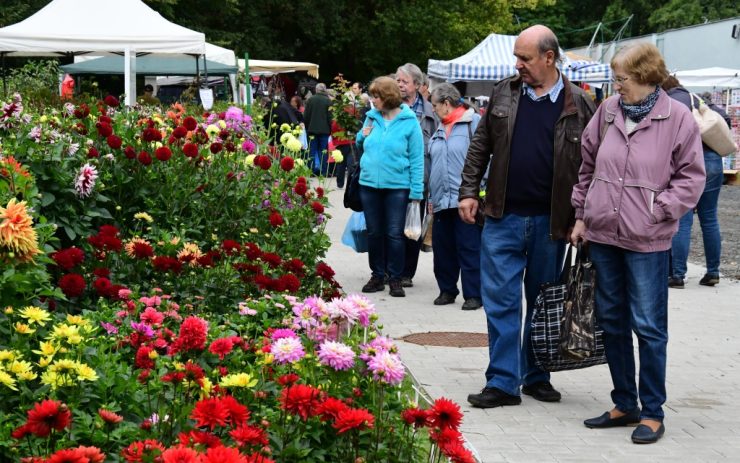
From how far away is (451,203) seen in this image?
385 inches

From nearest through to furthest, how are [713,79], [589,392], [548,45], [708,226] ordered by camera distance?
[548,45]
[589,392]
[708,226]
[713,79]

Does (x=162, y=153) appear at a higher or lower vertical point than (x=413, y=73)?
lower

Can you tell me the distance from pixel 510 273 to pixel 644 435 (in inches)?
→ 44.0

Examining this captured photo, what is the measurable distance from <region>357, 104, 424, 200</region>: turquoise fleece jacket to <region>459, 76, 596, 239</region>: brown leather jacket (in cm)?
352

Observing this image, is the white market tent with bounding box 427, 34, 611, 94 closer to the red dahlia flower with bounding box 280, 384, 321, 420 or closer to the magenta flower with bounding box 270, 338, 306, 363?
the magenta flower with bounding box 270, 338, 306, 363

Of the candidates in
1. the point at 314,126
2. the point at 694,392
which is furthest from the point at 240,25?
the point at 694,392

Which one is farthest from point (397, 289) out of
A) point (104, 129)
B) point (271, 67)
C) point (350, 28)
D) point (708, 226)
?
point (350, 28)

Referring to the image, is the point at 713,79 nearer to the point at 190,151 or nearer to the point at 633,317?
the point at 190,151

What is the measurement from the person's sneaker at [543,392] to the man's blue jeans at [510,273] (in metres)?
0.25

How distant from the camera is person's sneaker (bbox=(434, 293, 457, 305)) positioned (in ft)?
32.8

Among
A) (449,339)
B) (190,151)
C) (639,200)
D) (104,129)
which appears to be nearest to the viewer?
(639,200)

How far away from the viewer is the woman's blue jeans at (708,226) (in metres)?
11.0

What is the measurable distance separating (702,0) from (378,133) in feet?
204

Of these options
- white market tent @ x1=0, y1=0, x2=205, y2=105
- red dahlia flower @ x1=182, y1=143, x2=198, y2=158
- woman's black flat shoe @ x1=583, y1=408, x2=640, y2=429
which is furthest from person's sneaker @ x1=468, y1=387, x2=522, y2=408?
white market tent @ x1=0, y1=0, x2=205, y2=105
